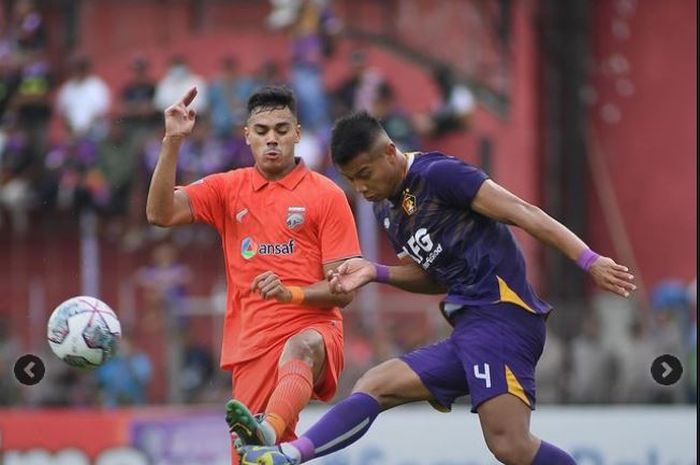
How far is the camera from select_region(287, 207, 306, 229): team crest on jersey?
9.59 metres

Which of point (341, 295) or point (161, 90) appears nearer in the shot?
point (341, 295)

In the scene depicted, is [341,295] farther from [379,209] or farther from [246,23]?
[246,23]

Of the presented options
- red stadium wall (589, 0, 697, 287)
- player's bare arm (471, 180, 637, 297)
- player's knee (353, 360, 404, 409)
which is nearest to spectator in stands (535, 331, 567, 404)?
red stadium wall (589, 0, 697, 287)

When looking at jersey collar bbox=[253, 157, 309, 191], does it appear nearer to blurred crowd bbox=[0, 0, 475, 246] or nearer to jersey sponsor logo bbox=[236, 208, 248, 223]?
jersey sponsor logo bbox=[236, 208, 248, 223]

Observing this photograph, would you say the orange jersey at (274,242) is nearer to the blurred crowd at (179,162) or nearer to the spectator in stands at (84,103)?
the blurred crowd at (179,162)

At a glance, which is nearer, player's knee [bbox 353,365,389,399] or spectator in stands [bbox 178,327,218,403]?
player's knee [bbox 353,365,389,399]

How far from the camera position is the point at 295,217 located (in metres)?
9.59

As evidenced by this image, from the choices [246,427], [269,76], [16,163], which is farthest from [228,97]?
[246,427]

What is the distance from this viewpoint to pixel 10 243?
2081 cm

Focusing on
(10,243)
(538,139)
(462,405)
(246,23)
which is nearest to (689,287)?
(538,139)

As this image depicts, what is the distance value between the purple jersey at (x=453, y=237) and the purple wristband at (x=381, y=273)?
0.22 m

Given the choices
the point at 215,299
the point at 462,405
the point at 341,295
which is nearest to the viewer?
the point at 341,295

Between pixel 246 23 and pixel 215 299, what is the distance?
436 cm

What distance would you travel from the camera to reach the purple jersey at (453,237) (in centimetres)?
931
